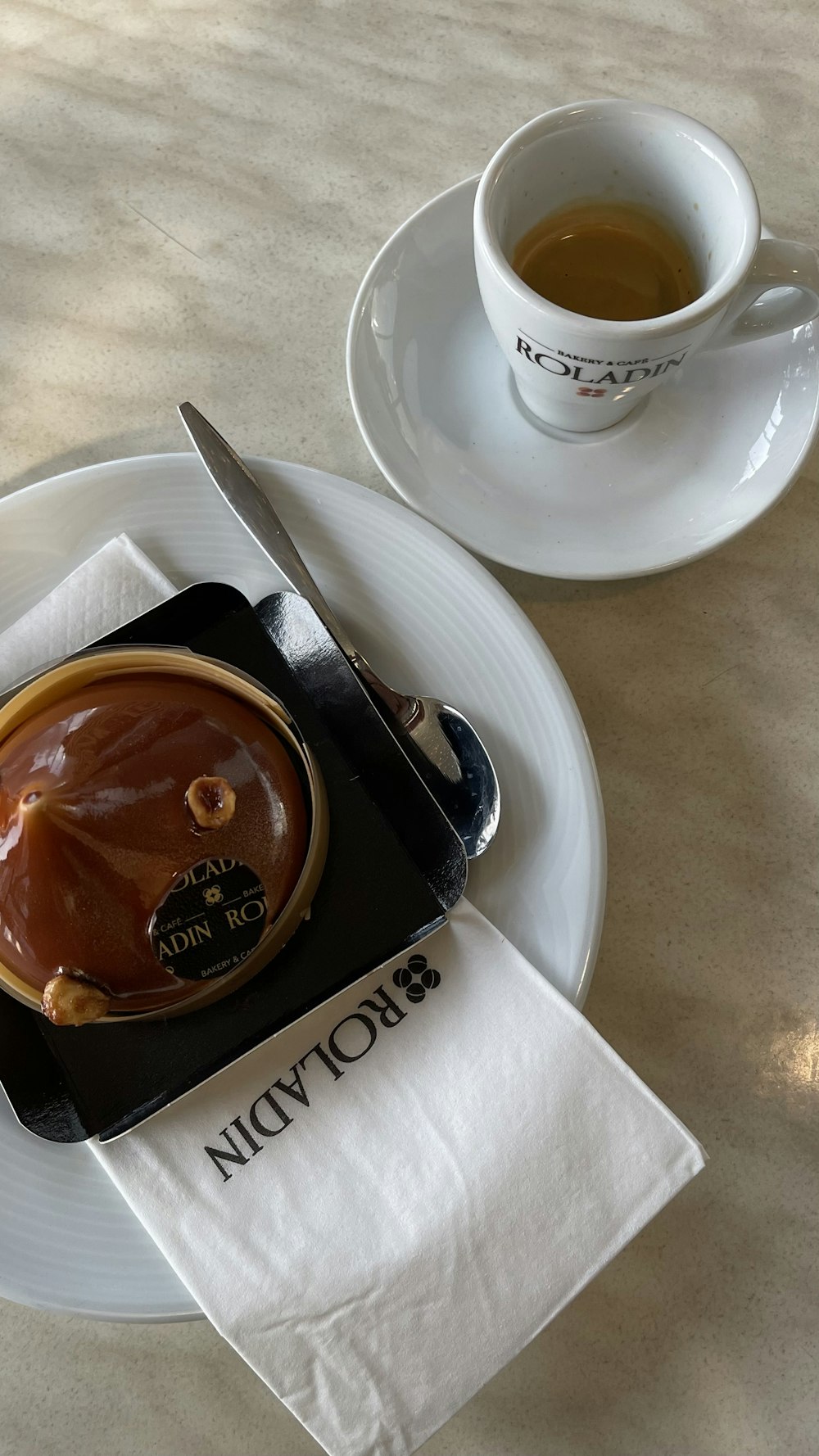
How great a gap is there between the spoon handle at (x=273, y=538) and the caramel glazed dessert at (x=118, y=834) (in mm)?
95

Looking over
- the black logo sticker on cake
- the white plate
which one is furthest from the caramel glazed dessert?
the white plate

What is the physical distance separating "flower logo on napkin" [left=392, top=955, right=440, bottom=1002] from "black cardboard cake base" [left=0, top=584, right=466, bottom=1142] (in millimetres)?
16

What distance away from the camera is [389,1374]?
15.5 inches

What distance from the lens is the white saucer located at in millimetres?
504

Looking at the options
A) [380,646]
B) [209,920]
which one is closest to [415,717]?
[380,646]

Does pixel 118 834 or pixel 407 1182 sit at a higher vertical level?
pixel 118 834

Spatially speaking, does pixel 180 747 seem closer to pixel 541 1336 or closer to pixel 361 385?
pixel 361 385

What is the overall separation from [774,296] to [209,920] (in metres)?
0.41

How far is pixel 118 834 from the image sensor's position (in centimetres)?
34

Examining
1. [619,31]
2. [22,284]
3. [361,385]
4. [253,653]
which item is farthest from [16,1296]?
[619,31]

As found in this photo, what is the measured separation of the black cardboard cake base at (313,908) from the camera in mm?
414

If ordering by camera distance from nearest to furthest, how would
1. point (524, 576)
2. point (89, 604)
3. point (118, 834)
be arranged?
1. point (118, 834)
2. point (89, 604)
3. point (524, 576)

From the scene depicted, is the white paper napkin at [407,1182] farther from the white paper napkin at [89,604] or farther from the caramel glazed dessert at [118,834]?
the white paper napkin at [89,604]

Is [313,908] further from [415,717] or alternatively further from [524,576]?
[524,576]
